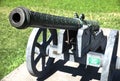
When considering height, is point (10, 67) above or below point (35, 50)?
below

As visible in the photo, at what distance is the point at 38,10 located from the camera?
11312 mm

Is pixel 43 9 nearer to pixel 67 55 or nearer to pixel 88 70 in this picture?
pixel 88 70

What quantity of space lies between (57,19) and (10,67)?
278 cm

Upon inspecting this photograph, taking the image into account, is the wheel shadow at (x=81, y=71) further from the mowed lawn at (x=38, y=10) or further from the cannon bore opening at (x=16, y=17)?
the cannon bore opening at (x=16, y=17)

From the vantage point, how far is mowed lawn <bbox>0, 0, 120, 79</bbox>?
781 centimetres

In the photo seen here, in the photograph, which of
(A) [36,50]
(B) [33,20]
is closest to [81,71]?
(A) [36,50]

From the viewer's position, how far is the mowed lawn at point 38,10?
781 centimetres

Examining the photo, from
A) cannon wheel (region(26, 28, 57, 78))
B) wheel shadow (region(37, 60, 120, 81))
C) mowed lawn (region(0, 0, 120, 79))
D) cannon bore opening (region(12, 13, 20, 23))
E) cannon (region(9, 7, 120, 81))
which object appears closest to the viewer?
cannon bore opening (region(12, 13, 20, 23))

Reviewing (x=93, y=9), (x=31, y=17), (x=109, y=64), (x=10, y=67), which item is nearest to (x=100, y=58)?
(x=109, y=64)

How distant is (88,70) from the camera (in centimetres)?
705

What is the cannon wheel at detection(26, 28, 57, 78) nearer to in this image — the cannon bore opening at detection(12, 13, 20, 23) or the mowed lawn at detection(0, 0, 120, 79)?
the mowed lawn at detection(0, 0, 120, 79)

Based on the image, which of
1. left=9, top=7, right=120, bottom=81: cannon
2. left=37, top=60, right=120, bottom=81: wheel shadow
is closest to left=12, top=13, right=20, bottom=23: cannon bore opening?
left=9, top=7, right=120, bottom=81: cannon

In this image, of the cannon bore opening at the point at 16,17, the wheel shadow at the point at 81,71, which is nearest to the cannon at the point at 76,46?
the wheel shadow at the point at 81,71

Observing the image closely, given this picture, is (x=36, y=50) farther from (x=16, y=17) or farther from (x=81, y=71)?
(x=16, y=17)
